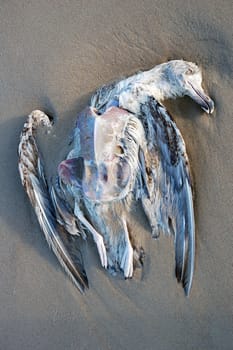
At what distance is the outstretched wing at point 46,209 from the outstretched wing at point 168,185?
0.63 metres

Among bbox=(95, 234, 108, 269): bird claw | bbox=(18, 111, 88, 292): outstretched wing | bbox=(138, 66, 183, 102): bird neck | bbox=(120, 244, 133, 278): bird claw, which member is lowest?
bbox=(120, 244, 133, 278): bird claw

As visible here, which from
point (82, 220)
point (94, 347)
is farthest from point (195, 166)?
point (94, 347)

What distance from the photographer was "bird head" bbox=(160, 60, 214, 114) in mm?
A: 4180

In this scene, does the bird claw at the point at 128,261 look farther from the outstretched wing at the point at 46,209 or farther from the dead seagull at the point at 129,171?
the outstretched wing at the point at 46,209

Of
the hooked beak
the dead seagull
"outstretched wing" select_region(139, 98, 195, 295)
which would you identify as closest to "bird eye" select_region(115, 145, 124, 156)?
the dead seagull

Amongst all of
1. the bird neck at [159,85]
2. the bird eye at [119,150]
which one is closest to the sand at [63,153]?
the bird neck at [159,85]

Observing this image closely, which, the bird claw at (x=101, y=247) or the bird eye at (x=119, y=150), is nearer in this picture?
the bird eye at (x=119, y=150)

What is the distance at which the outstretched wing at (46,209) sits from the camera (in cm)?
452

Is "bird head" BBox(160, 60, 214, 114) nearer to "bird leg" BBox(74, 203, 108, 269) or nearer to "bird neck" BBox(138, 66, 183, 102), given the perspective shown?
"bird neck" BBox(138, 66, 183, 102)

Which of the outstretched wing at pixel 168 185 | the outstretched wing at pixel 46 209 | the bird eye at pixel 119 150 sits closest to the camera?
the outstretched wing at pixel 168 185

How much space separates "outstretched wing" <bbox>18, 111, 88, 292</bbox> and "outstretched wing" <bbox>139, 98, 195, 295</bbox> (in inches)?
24.7

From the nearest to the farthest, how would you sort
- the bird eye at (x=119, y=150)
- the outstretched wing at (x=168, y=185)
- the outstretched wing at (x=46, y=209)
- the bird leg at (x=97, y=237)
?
the outstretched wing at (x=168, y=185) → the bird eye at (x=119, y=150) → the bird leg at (x=97, y=237) → the outstretched wing at (x=46, y=209)

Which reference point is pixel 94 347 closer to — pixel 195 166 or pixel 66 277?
pixel 66 277

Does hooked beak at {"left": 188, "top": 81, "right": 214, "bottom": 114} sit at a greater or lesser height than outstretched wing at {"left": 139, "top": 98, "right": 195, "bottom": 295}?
greater
